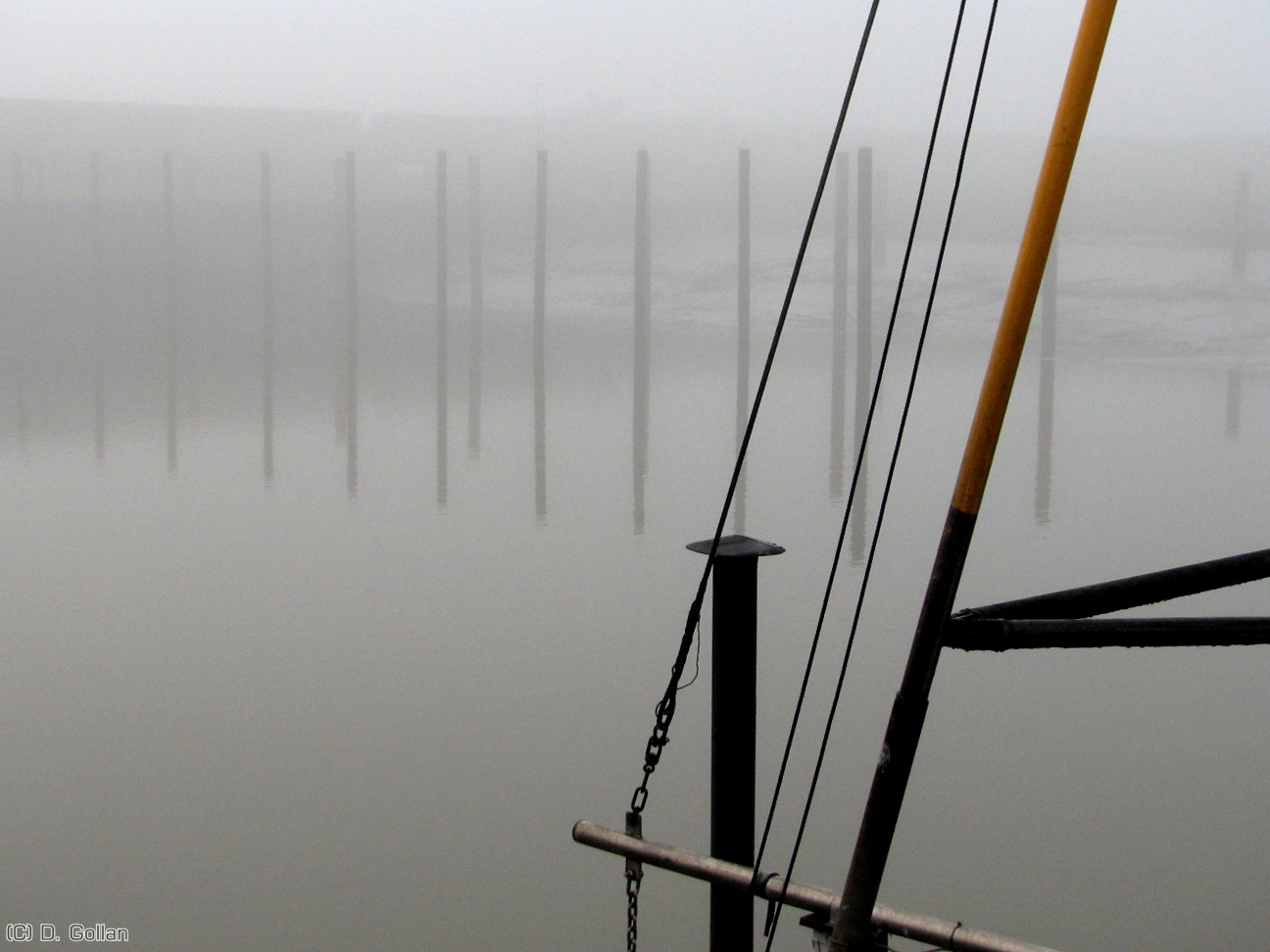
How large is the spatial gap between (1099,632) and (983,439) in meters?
0.18

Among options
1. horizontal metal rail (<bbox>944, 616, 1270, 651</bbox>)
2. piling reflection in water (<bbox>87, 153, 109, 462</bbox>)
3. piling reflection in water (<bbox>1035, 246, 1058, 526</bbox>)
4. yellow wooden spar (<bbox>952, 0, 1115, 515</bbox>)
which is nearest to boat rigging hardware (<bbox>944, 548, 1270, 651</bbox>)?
horizontal metal rail (<bbox>944, 616, 1270, 651</bbox>)

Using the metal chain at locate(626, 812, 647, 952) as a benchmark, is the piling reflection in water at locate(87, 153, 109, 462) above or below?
above

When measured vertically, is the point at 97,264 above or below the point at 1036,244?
above

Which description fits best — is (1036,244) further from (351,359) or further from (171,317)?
(171,317)

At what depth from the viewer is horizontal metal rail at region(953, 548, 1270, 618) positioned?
1.29 meters

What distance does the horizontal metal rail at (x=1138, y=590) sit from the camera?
1.29 meters

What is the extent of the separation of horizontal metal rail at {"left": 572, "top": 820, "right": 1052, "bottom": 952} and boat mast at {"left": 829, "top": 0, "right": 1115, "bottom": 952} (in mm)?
211

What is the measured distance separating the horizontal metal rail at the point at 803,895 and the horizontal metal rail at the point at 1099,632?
297 mm

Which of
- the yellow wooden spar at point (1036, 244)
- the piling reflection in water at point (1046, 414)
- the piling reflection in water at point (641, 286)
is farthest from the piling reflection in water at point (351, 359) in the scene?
the yellow wooden spar at point (1036, 244)

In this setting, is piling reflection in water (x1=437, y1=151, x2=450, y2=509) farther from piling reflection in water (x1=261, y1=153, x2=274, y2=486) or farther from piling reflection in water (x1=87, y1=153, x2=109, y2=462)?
piling reflection in water (x1=87, y1=153, x2=109, y2=462)

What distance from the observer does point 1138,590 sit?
1335 millimetres

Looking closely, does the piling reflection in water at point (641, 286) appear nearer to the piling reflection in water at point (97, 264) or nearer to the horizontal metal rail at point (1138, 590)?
the piling reflection in water at point (97, 264)

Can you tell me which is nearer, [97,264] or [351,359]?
[351,359]

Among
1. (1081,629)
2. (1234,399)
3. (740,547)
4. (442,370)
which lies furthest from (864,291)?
(1081,629)
